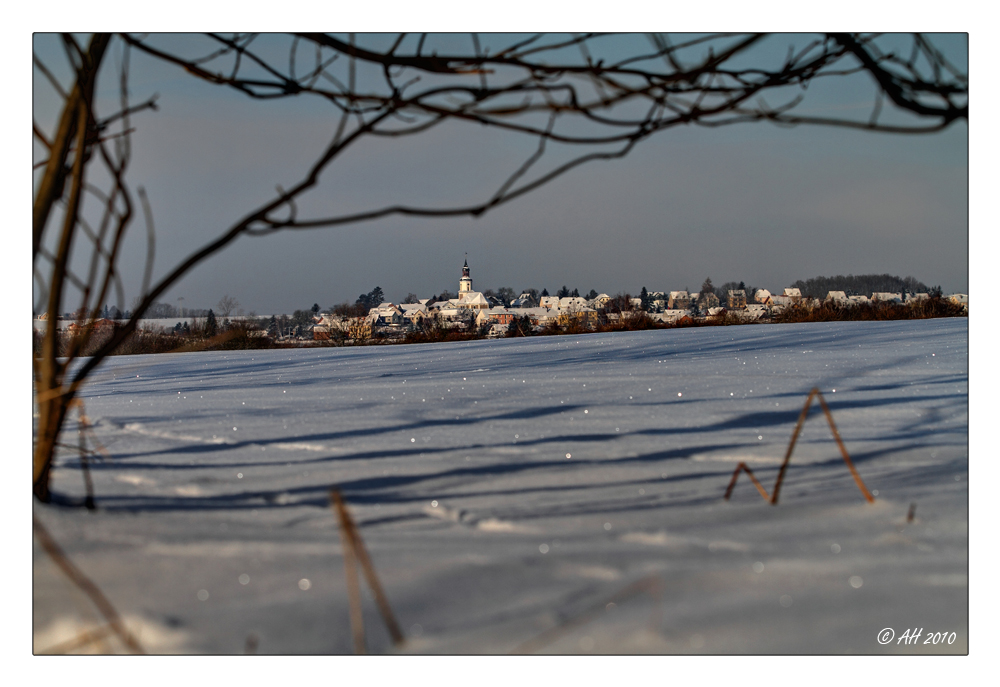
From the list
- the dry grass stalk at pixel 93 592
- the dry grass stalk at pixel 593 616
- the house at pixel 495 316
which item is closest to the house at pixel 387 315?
the house at pixel 495 316

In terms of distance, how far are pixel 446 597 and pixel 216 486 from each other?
1.01 m

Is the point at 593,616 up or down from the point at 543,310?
down

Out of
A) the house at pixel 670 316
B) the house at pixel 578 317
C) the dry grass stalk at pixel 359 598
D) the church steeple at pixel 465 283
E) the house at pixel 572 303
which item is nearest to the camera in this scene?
the dry grass stalk at pixel 359 598

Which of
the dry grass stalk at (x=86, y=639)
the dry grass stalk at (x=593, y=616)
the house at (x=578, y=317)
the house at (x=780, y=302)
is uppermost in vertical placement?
the house at (x=780, y=302)

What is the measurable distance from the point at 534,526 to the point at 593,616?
1.42 feet

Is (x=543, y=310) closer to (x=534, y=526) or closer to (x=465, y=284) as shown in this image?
(x=465, y=284)

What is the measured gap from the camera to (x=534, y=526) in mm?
1455

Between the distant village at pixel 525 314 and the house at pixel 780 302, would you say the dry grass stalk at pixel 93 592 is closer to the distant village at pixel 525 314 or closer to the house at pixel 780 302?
the distant village at pixel 525 314

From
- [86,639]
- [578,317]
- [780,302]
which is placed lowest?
[86,639]

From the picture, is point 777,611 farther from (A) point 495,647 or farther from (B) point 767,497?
(B) point 767,497

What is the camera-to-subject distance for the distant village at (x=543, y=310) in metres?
6.87

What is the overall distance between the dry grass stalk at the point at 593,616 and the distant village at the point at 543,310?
5300 millimetres

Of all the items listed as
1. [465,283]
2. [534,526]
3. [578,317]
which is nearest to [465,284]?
[465,283]

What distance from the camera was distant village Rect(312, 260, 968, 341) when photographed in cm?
687
